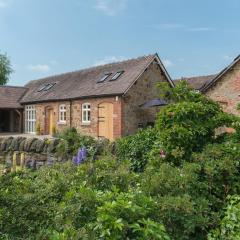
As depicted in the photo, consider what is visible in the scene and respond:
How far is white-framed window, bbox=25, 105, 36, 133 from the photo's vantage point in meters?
32.7

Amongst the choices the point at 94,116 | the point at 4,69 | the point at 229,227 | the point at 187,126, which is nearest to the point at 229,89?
the point at 94,116

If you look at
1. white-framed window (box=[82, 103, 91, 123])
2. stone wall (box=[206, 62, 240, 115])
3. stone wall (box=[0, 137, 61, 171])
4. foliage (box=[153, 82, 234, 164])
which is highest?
stone wall (box=[206, 62, 240, 115])

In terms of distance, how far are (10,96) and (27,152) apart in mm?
22804

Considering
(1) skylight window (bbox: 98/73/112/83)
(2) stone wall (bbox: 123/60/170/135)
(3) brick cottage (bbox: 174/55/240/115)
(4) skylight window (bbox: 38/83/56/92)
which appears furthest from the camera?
(4) skylight window (bbox: 38/83/56/92)

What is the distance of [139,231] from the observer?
13.2 ft

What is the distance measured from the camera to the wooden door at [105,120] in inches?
971

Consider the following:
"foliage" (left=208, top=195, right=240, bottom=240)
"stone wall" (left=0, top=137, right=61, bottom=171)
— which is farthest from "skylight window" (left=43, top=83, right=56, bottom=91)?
"foliage" (left=208, top=195, right=240, bottom=240)

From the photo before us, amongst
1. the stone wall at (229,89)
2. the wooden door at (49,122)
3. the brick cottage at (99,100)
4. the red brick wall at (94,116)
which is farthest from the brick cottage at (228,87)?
the wooden door at (49,122)

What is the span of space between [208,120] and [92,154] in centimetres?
431

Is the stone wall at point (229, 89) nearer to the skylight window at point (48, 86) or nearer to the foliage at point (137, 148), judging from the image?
the foliage at point (137, 148)

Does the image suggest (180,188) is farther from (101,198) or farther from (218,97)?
(218,97)

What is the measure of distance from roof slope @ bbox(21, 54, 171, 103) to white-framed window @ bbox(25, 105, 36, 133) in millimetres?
718

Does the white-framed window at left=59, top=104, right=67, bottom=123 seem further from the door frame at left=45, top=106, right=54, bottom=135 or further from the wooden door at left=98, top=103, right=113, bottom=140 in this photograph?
the wooden door at left=98, top=103, right=113, bottom=140

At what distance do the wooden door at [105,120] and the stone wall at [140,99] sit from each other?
0.98m
